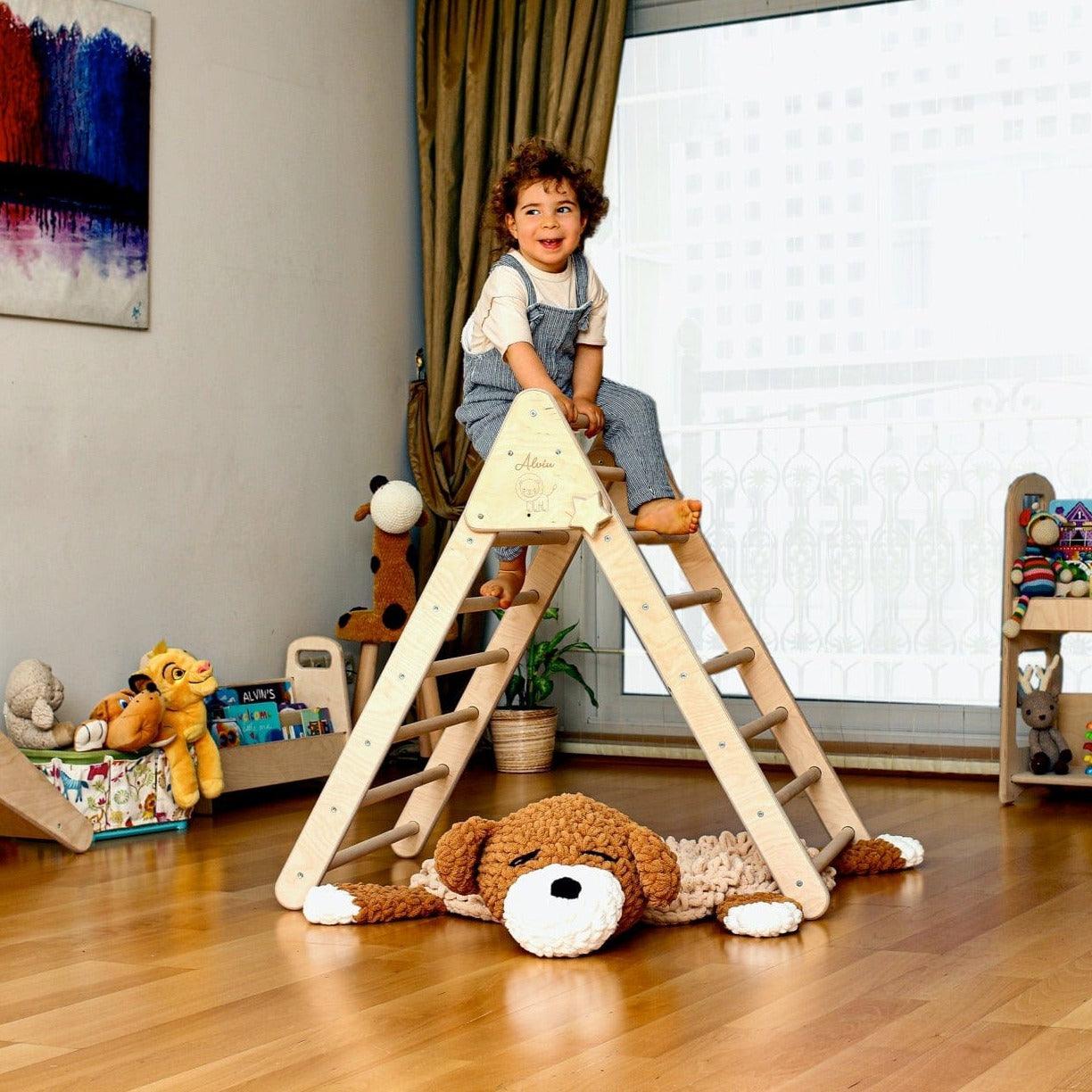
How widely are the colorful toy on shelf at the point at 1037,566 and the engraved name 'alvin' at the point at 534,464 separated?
1.37 m

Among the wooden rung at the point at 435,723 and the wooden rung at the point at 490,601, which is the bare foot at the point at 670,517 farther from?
the wooden rung at the point at 435,723

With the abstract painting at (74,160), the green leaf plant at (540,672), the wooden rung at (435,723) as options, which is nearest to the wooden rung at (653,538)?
the wooden rung at (435,723)

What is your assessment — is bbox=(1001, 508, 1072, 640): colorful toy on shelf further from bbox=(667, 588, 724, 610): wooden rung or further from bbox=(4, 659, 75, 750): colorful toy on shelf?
bbox=(4, 659, 75, 750): colorful toy on shelf

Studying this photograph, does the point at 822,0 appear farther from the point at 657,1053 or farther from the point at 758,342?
the point at 657,1053

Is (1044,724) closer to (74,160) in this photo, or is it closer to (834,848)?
(834,848)

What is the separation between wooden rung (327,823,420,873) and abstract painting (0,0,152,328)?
1.33m

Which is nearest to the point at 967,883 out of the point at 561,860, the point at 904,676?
the point at 561,860

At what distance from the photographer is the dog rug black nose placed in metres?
1.93

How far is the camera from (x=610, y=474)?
2340mm

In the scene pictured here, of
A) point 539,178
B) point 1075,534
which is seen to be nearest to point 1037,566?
point 1075,534

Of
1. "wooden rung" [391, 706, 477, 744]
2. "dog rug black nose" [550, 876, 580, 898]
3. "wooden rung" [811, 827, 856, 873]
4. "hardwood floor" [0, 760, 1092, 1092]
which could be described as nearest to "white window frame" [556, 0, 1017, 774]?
"hardwood floor" [0, 760, 1092, 1092]

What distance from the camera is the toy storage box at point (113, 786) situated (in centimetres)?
278

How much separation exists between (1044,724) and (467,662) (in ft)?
4.63

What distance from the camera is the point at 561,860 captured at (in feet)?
6.50
